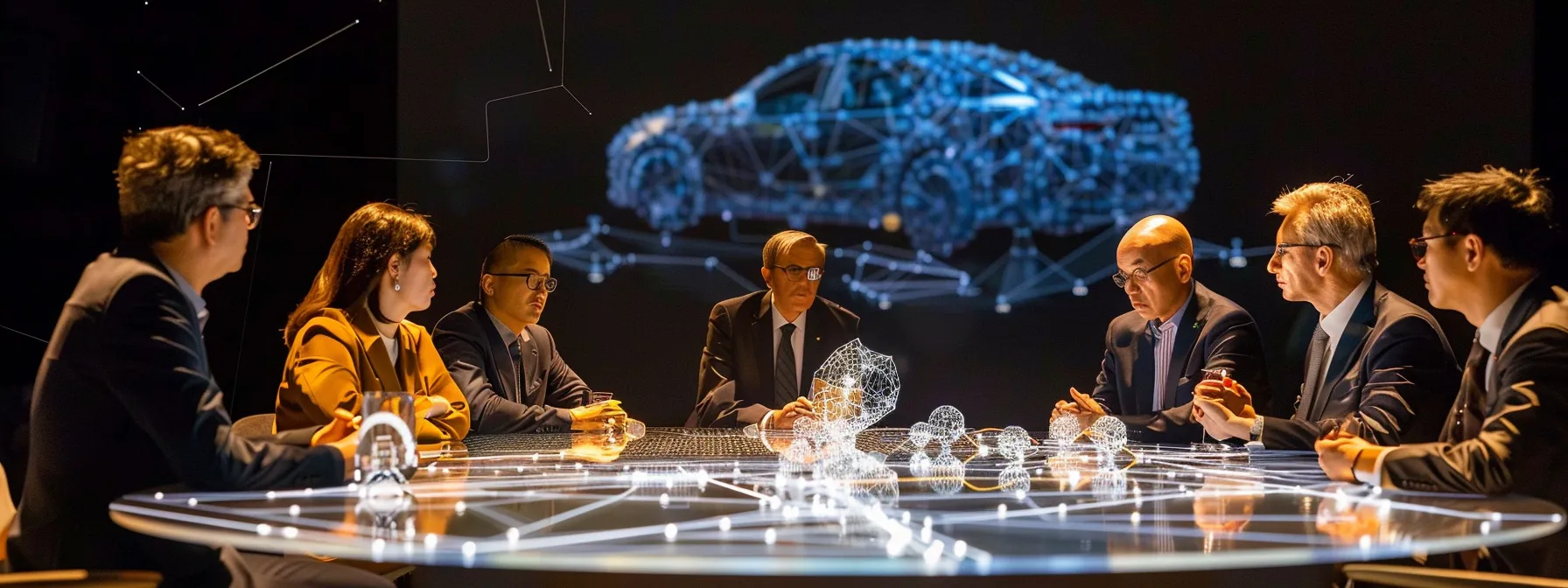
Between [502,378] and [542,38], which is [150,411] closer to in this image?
[502,378]

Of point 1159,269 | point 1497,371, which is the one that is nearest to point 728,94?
point 1159,269

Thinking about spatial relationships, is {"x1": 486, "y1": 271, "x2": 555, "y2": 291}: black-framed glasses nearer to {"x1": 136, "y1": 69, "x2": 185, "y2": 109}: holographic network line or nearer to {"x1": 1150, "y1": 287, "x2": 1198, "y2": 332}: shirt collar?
{"x1": 136, "y1": 69, "x2": 185, "y2": 109}: holographic network line

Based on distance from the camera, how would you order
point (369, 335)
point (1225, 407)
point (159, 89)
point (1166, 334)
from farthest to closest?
point (159, 89) < point (1166, 334) < point (369, 335) < point (1225, 407)

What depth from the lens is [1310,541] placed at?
6.06 feet

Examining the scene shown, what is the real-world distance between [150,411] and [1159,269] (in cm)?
365

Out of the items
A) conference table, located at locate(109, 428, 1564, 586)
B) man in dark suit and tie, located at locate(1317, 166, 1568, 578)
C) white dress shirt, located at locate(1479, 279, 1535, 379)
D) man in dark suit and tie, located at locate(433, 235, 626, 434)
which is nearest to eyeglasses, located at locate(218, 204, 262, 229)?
conference table, located at locate(109, 428, 1564, 586)

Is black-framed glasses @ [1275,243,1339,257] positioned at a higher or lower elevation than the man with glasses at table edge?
higher

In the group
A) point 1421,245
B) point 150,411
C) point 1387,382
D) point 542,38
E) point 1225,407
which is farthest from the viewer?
point 542,38

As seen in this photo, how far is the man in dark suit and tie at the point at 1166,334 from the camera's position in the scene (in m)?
4.38

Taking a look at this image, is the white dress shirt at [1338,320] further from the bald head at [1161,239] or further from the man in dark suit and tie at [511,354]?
the man in dark suit and tie at [511,354]

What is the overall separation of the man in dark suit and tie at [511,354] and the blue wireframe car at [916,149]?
197 centimetres

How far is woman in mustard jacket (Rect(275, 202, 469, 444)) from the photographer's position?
3.47 meters

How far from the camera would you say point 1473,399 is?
2789 millimetres

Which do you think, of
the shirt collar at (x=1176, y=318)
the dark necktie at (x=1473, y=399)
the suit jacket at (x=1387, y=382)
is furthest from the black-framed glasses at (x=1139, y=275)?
the dark necktie at (x=1473, y=399)
